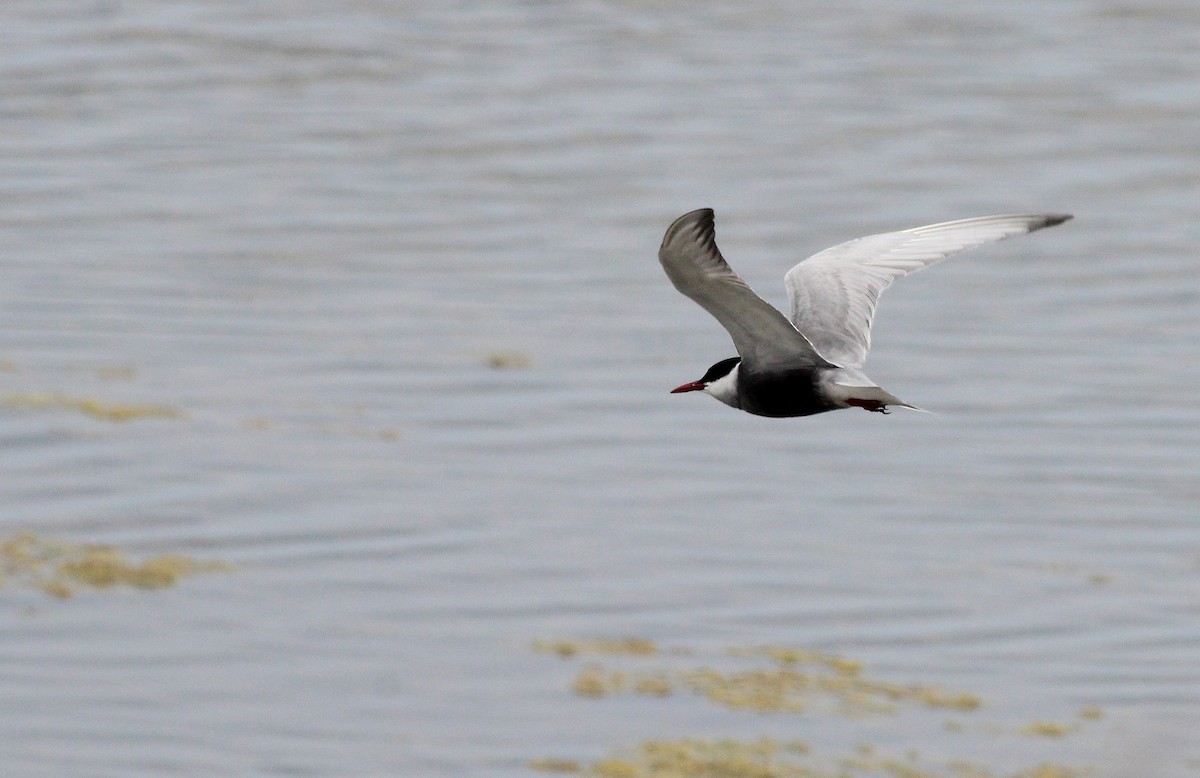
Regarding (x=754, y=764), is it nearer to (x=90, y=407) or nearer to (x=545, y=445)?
(x=545, y=445)

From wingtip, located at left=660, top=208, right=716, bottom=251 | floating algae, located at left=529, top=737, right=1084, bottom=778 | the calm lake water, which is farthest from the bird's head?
floating algae, located at left=529, top=737, right=1084, bottom=778

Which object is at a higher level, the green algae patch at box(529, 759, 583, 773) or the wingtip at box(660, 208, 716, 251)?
the wingtip at box(660, 208, 716, 251)

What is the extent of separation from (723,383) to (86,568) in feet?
21.6

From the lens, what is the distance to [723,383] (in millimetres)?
7988

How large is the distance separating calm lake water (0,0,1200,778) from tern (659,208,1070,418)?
2.03 meters

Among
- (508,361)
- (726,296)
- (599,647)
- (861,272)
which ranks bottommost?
(599,647)

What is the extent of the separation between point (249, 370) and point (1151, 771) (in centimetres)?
1554

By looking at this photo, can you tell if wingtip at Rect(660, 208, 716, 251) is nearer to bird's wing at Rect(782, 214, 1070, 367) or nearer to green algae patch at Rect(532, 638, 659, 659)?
bird's wing at Rect(782, 214, 1070, 367)

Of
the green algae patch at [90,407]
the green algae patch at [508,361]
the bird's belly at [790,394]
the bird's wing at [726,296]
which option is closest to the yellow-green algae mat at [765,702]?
the bird's belly at [790,394]

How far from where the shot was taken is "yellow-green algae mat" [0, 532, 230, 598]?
1329 cm

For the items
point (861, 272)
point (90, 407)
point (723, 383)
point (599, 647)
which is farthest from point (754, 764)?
point (90, 407)

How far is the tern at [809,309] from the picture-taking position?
6859 millimetres

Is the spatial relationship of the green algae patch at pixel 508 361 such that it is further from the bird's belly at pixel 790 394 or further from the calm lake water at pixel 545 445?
the bird's belly at pixel 790 394

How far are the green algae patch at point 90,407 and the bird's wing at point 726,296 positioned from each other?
10.0m
